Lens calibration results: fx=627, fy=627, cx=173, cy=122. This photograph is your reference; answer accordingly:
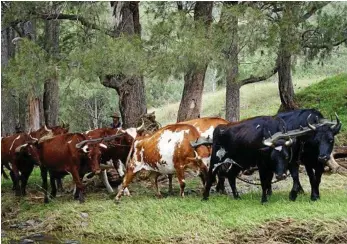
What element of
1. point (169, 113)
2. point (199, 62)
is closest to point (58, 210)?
point (199, 62)

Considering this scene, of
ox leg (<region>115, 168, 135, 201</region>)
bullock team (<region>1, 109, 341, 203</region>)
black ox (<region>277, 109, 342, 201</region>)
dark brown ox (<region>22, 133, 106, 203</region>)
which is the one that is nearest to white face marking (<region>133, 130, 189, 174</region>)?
bullock team (<region>1, 109, 341, 203</region>)

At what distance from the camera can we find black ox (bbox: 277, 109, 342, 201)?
11641 mm

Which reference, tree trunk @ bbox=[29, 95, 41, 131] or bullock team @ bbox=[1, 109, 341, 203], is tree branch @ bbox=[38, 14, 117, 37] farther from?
tree trunk @ bbox=[29, 95, 41, 131]

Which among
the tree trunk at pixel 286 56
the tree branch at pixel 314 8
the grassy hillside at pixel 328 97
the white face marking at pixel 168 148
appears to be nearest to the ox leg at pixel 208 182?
the white face marking at pixel 168 148

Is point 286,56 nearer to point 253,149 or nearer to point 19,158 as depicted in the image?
point 253,149

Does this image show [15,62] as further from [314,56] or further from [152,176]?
[314,56]

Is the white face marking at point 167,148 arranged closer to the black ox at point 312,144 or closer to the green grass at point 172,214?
the green grass at point 172,214

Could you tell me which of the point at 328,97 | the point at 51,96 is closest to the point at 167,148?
the point at 51,96

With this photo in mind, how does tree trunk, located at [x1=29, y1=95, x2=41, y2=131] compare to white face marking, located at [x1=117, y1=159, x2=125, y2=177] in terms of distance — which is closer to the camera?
white face marking, located at [x1=117, y1=159, x2=125, y2=177]

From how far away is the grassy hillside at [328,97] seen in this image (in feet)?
76.5

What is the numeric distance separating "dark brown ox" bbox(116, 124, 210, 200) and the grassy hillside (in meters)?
9.77

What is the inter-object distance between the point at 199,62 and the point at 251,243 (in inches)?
209

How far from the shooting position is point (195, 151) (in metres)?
13.1

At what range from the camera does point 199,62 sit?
14.2 meters
